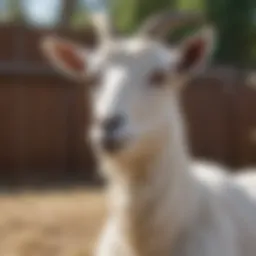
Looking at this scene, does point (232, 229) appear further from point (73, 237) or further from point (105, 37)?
point (73, 237)

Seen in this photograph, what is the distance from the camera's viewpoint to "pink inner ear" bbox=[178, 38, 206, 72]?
16.6 feet

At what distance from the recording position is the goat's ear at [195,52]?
198 inches

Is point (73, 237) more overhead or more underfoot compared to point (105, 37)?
more underfoot

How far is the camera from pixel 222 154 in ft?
54.1

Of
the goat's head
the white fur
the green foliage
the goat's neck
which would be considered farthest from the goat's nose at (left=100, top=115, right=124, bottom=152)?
the green foliage

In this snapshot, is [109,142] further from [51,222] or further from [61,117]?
[61,117]

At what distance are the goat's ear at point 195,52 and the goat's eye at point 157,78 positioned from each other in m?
0.13

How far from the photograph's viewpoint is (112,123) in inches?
175

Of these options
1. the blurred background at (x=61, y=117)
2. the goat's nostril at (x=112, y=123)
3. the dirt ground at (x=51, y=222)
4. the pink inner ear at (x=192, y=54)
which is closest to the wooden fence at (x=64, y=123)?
the blurred background at (x=61, y=117)

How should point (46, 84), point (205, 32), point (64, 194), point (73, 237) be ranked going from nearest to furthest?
point (205, 32) < point (73, 237) < point (64, 194) < point (46, 84)

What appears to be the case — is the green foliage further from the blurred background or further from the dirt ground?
the dirt ground

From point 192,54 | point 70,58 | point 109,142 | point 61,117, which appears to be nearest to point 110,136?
point 109,142

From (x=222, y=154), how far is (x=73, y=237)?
22.9 feet

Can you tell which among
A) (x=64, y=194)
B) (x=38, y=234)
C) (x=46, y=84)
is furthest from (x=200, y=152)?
(x=38, y=234)
